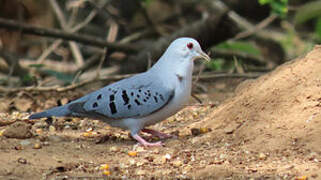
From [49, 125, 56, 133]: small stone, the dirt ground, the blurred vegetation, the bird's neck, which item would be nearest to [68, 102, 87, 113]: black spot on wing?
the dirt ground

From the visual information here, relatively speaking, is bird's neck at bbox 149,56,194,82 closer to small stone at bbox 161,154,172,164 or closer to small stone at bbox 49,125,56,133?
small stone at bbox 161,154,172,164

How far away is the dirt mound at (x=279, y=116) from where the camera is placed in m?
4.29

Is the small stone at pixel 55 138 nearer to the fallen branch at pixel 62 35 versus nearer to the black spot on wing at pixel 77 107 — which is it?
the black spot on wing at pixel 77 107

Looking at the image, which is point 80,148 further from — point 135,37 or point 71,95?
point 135,37

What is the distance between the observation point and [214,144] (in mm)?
4668

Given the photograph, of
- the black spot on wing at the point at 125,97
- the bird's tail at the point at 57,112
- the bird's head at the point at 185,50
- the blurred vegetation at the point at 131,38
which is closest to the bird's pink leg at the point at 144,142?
the black spot on wing at the point at 125,97

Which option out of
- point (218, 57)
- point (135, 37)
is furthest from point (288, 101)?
point (135, 37)

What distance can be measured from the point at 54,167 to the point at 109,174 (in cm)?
39

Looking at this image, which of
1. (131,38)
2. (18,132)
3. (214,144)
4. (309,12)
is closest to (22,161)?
(18,132)

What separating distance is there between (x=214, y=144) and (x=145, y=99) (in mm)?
685

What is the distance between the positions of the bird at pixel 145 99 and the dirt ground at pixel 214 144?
0.21 meters

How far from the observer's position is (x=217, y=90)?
Answer: 7898 mm

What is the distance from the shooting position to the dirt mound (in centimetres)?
429

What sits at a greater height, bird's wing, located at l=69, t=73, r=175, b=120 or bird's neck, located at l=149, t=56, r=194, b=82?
bird's neck, located at l=149, t=56, r=194, b=82
